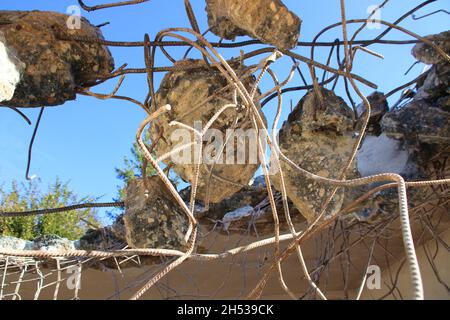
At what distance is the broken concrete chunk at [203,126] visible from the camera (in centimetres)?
117

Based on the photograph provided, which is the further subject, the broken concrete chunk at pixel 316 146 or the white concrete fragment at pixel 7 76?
the broken concrete chunk at pixel 316 146

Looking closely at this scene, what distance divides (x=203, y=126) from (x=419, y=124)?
1.95ft

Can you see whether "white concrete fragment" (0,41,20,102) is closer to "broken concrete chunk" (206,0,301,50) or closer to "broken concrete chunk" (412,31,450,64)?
"broken concrete chunk" (206,0,301,50)

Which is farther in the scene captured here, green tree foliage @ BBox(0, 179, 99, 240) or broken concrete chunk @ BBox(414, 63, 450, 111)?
green tree foliage @ BBox(0, 179, 99, 240)

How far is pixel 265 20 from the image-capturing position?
1.11 m

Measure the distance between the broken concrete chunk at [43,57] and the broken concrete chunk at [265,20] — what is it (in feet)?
1.10

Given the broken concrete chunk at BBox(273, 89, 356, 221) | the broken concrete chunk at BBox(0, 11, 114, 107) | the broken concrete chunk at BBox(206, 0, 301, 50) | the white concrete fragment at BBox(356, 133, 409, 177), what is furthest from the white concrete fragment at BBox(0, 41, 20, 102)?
the white concrete fragment at BBox(356, 133, 409, 177)

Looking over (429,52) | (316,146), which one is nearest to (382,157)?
(429,52)

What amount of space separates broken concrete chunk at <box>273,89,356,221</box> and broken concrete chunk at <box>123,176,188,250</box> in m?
0.25

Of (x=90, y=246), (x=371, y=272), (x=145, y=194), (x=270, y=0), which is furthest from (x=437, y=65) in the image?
(x=90, y=246)

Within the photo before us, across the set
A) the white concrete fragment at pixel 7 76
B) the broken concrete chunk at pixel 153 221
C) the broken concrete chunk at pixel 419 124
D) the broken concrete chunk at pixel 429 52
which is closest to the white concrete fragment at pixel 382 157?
the broken concrete chunk at pixel 419 124

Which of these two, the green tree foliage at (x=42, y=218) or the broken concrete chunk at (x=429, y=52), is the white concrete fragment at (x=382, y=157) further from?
the green tree foliage at (x=42, y=218)

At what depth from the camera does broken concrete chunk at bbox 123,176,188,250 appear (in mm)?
1137

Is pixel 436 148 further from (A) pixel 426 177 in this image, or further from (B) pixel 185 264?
(B) pixel 185 264
